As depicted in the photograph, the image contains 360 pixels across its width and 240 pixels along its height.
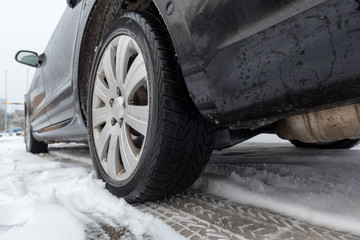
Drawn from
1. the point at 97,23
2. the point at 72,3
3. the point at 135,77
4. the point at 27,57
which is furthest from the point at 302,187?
the point at 27,57

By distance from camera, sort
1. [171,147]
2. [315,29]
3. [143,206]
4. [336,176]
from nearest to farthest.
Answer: [315,29] < [171,147] < [143,206] < [336,176]

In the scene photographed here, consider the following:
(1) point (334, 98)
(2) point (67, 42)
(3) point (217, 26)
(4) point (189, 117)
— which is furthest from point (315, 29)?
(2) point (67, 42)

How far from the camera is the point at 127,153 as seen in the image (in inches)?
48.1

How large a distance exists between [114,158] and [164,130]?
1.46 ft

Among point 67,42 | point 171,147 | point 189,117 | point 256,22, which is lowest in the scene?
point 171,147

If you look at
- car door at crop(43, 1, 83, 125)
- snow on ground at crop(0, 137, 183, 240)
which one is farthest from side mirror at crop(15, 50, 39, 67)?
snow on ground at crop(0, 137, 183, 240)

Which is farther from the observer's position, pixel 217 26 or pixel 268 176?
pixel 268 176

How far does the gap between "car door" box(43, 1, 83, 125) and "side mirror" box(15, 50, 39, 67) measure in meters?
0.86

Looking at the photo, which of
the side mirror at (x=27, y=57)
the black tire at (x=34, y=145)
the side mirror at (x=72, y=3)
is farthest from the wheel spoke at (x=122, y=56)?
the black tire at (x=34, y=145)

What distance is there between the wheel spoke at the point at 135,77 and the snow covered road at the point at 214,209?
0.53 metres

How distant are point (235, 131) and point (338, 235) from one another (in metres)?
0.59

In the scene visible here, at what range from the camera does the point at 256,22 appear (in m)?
0.68

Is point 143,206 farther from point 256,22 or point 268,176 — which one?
point 256,22

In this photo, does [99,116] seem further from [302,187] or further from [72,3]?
[302,187]
